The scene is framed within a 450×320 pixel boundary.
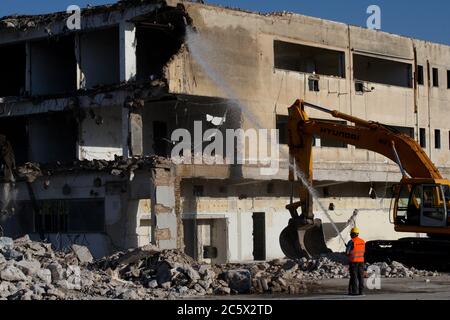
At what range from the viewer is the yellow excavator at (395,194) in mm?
29391

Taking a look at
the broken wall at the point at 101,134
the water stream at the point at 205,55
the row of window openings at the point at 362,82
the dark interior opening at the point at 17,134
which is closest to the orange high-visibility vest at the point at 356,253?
the water stream at the point at 205,55

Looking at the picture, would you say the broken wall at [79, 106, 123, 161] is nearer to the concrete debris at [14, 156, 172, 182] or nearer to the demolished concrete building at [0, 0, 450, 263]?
the demolished concrete building at [0, 0, 450, 263]

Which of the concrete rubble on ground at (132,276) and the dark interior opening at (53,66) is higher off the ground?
the dark interior opening at (53,66)

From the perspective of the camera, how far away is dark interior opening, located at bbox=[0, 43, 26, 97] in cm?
4266

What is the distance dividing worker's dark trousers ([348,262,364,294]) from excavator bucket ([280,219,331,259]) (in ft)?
30.7

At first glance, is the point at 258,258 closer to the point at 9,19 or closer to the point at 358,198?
the point at 358,198

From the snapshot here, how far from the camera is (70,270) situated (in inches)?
941

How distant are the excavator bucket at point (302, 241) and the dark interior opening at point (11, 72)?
53.0ft

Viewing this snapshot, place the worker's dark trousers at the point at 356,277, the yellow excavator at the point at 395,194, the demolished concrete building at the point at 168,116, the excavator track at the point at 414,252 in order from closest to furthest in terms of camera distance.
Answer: the worker's dark trousers at the point at 356,277 < the yellow excavator at the point at 395,194 < the excavator track at the point at 414,252 < the demolished concrete building at the point at 168,116

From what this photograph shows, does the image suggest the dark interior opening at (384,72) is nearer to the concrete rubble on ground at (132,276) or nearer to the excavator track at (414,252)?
the excavator track at (414,252)

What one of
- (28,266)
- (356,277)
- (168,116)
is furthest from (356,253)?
(168,116)

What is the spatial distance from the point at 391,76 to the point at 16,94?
1797 centimetres

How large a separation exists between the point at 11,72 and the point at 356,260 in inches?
995
